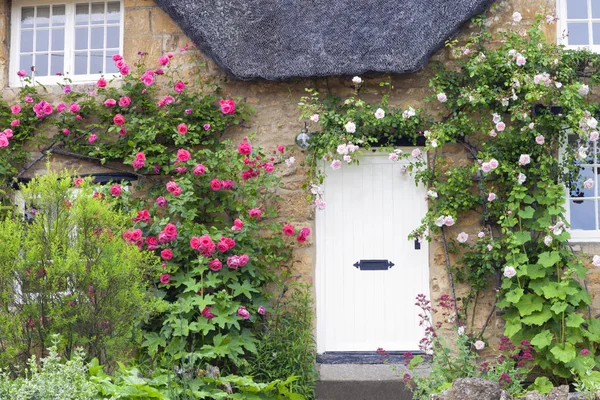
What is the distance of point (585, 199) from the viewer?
295 inches

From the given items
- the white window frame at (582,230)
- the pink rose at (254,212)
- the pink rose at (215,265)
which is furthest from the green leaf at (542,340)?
the pink rose at (215,265)

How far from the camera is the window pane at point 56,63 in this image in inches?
326

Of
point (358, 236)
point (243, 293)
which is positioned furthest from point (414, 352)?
point (243, 293)

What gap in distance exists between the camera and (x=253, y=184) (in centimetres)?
735

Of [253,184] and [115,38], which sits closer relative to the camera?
[253,184]

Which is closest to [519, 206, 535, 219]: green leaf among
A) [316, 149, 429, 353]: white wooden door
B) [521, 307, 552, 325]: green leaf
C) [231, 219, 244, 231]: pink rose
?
[521, 307, 552, 325]: green leaf

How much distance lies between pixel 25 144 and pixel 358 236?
10.7 ft

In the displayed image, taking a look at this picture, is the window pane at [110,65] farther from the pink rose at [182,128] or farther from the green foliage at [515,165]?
the green foliage at [515,165]

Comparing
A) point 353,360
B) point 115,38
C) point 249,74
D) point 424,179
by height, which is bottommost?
point 353,360

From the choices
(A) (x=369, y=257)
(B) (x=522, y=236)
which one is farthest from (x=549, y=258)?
(A) (x=369, y=257)

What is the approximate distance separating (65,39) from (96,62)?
387 millimetres

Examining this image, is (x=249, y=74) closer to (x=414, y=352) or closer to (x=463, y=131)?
(x=463, y=131)

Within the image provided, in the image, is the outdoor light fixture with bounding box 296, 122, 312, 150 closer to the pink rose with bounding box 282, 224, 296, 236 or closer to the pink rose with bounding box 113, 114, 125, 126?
the pink rose with bounding box 282, 224, 296, 236

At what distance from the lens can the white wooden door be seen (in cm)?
750
